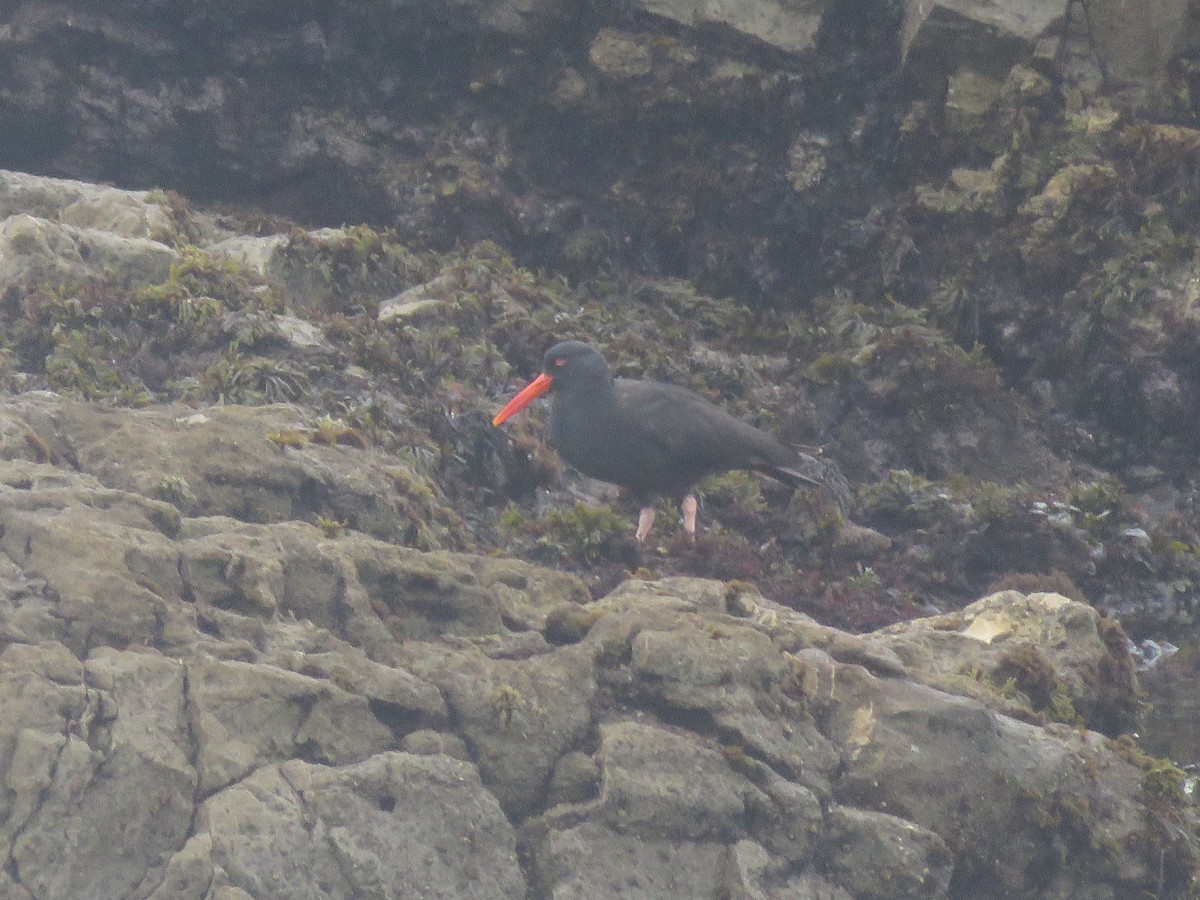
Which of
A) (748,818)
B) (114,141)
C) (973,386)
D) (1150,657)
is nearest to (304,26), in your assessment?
(114,141)

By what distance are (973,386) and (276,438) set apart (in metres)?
7.13

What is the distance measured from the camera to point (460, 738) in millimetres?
5656

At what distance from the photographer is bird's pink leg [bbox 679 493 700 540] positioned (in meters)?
9.67

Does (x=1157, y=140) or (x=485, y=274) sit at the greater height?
(x=1157, y=140)

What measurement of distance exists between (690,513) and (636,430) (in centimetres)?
108

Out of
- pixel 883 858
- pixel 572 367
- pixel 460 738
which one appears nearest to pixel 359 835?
pixel 460 738

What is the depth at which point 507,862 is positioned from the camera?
5.31 meters

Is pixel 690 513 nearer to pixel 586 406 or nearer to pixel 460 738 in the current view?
pixel 586 406

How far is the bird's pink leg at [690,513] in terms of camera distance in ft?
31.7

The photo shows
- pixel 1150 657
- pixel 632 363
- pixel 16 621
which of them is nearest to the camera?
pixel 16 621

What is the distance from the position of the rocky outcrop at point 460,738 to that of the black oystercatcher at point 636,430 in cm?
204

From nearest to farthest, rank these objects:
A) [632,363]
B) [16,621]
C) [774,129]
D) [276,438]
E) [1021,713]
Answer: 1. [16,621]
2. [1021,713]
3. [276,438]
4. [632,363]
5. [774,129]

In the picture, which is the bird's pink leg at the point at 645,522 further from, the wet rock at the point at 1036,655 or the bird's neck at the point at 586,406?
the wet rock at the point at 1036,655

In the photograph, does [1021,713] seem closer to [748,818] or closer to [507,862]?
Result: [748,818]
